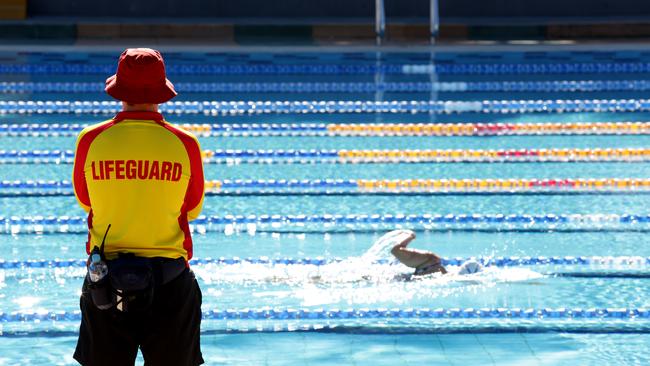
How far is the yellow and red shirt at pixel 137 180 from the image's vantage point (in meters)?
2.71

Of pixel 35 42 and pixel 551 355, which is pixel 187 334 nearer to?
pixel 551 355

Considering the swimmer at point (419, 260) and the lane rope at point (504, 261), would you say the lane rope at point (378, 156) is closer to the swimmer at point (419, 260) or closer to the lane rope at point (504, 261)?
the lane rope at point (504, 261)

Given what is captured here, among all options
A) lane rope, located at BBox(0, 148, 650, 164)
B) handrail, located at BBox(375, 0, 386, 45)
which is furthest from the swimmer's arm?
handrail, located at BBox(375, 0, 386, 45)

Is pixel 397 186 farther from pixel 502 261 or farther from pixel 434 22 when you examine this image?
A: pixel 434 22

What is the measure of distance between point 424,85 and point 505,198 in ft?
10.8

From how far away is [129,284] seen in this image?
8.52ft

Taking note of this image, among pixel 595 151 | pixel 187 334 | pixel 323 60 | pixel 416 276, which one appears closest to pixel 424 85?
pixel 323 60

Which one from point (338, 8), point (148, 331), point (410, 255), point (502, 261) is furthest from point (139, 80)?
point (338, 8)

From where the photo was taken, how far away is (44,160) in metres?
7.04

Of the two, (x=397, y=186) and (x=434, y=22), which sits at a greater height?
(x=434, y=22)

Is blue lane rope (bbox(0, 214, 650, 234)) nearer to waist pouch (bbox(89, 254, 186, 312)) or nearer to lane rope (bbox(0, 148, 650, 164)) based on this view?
lane rope (bbox(0, 148, 650, 164))

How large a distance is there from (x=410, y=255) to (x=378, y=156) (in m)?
2.25

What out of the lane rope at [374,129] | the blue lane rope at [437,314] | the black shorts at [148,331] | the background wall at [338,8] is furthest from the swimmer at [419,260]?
the background wall at [338,8]

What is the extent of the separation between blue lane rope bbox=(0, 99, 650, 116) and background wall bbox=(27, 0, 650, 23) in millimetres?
3924
